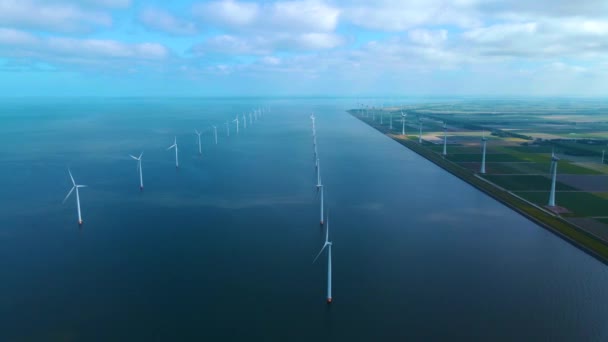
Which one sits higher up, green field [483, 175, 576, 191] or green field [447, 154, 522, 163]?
green field [447, 154, 522, 163]

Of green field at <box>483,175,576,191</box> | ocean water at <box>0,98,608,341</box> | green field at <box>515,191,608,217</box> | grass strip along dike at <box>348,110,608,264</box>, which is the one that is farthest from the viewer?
green field at <box>483,175,576,191</box>

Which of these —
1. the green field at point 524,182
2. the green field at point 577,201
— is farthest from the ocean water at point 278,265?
the green field at point 577,201

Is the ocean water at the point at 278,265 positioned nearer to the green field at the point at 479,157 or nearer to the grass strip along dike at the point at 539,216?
the grass strip along dike at the point at 539,216

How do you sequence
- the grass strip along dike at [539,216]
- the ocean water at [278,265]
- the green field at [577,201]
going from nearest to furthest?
1. the ocean water at [278,265]
2. the grass strip along dike at [539,216]
3. the green field at [577,201]

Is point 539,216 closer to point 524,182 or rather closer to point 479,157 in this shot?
point 524,182

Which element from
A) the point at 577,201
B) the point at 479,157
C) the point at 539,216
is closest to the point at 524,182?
the point at 577,201

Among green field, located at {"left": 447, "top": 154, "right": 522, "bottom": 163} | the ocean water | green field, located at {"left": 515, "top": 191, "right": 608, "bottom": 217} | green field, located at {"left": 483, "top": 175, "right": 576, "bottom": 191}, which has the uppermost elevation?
green field, located at {"left": 447, "top": 154, "right": 522, "bottom": 163}

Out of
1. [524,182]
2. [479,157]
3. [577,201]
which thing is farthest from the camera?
[479,157]

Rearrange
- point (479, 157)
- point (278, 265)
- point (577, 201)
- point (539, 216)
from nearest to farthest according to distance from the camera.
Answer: point (278, 265), point (539, 216), point (577, 201), point (479, 157)

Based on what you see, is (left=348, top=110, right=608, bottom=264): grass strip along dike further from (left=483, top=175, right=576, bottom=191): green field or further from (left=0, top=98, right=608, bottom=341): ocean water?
(left=483, top=175, right=576, bottom=191): green field

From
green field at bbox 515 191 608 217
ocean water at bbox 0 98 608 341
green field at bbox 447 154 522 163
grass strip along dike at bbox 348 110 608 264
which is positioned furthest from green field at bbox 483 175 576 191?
green field at bbox 447 154 522 163
